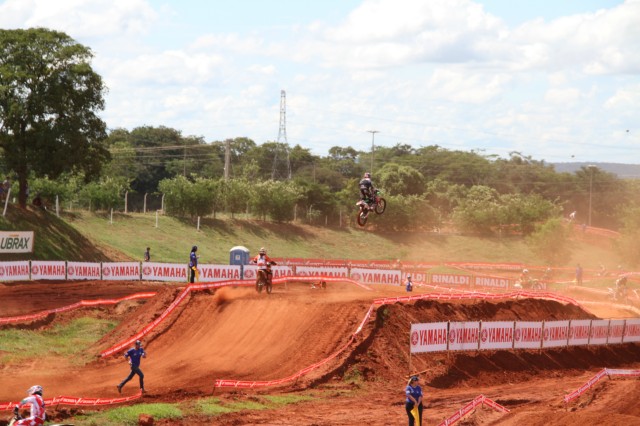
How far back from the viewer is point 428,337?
3127 centimetres

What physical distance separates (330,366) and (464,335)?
6.19 m

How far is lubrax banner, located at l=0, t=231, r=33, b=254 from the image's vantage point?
2012 inches

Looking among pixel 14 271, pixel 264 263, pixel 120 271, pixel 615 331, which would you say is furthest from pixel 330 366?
pixel 120 271

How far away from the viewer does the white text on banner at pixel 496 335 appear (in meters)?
33.4

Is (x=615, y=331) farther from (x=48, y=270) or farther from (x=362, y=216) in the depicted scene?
(x=48, y=270)

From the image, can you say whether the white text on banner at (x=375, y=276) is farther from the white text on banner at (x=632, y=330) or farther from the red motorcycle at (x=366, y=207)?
the red motorcycle at (x=366, y=207)

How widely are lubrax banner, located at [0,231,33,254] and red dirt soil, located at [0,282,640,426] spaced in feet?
41.7

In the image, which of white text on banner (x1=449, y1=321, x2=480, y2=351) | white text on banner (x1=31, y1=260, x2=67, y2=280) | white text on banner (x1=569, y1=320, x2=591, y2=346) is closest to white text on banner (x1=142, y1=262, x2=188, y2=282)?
white text on banner (x1=31, y1=260, x2=67, y2=280)

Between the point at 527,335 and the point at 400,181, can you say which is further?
the point at 400,181

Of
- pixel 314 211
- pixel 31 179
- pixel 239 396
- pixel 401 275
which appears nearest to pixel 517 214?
pixel 314 211

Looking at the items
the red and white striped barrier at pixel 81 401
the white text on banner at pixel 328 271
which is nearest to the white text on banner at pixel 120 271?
the white text on banner at pixel 328 271

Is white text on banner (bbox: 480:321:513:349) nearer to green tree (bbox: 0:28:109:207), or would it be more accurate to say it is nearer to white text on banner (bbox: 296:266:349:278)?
white text on banner (bbox: 296:266:349:278)

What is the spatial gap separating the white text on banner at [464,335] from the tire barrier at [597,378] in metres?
4.29

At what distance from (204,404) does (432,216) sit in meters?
73.4
